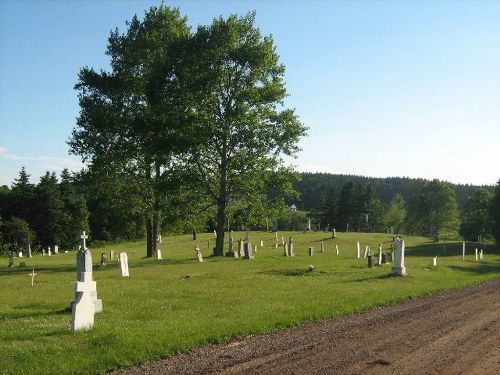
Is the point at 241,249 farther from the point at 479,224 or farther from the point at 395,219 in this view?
the point at 395,219

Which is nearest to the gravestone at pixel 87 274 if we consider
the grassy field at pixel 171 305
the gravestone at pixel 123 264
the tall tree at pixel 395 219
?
the grassy field at pixel 171 305

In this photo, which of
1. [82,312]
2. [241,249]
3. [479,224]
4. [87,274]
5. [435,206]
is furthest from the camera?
[435,206]

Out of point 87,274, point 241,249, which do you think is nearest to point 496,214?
point 241,249

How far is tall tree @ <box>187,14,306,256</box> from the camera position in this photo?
31344mm

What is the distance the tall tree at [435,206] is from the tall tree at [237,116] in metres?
69.8

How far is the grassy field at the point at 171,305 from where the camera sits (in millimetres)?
9086

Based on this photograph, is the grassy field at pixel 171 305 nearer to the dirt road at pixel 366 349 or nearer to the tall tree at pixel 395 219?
the dirt road at pixel 366 349

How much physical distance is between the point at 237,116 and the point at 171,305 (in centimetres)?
1842

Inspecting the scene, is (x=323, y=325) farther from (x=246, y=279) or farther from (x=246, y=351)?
(x=246, y=279)

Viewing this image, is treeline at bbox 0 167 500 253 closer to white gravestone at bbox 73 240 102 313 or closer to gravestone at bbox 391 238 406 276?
gravestone at bbox 391 238 406 276

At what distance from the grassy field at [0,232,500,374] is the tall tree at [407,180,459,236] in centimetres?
7186

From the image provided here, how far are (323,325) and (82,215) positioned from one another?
6838cm

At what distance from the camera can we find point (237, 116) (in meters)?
31.0

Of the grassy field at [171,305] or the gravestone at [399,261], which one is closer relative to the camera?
the grassy field at [171,305]
